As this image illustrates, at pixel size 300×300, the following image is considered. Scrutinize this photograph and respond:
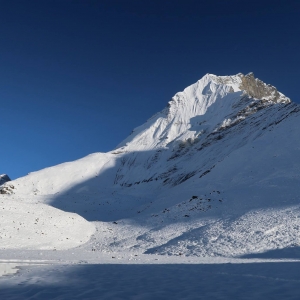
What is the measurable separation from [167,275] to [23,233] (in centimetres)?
1756

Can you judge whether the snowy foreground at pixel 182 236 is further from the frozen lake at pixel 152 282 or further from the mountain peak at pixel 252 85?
the mountain peak at pixel 252 85

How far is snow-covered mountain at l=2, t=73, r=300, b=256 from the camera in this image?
21.3m

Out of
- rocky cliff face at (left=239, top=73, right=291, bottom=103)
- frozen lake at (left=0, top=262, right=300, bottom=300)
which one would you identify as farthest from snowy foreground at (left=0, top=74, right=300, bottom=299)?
rocky cliff face at (left=239, top=73, right=291, bottom=103)

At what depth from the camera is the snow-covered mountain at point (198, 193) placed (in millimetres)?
21266

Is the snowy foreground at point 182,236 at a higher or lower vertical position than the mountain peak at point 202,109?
lower

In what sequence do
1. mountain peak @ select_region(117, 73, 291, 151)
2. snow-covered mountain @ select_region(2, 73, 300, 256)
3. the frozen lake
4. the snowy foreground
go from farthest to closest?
mountain peak @ select_region(117, 73, 291, 151) < snow-covered mountain @ select_region(2, 73, 300, 256) < the snowy foreground < the frozen lake

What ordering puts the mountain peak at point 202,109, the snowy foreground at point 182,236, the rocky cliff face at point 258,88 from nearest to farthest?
the snowy foreground at point 182,236 → the mountain peak at point 202,109 → the rocky cliff face at point 258,88

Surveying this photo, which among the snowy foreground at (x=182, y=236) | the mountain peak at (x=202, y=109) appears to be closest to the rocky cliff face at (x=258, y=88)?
the mountain peak at (x=202, y=109)

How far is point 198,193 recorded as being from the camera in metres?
36.9

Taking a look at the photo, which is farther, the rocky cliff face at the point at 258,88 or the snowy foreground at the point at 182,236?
the rocky cliff face at the point at 258,88

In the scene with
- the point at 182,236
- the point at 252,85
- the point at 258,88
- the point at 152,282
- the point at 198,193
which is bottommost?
the point at 152,282

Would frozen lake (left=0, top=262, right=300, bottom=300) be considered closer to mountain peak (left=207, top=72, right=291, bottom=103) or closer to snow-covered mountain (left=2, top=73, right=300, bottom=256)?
snow-covered mountain (left=2, top=73, right=300, bottom=256)

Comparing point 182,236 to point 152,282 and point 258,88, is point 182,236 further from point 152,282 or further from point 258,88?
point 258,88

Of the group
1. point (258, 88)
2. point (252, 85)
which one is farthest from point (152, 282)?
point (258, 88)
